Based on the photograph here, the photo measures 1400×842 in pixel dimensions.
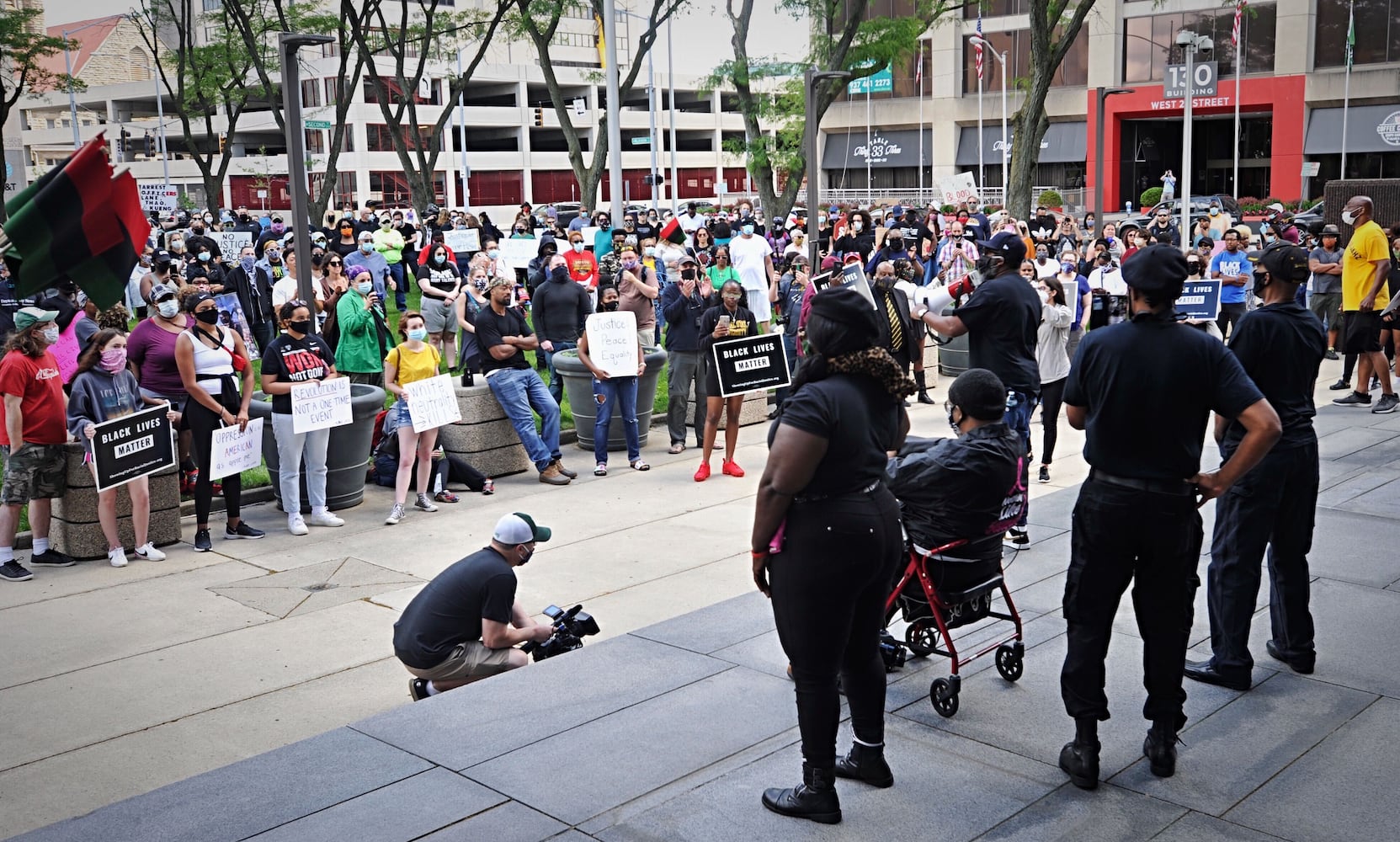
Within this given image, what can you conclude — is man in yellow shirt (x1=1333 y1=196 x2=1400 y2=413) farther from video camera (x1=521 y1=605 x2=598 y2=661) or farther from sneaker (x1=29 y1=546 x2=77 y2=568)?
sneaker (x1=29 y1=546 x2=77 y2=568)

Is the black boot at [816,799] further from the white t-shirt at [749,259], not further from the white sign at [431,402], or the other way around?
the white t-shirt at [749,259]

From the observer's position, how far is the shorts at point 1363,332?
563 inches

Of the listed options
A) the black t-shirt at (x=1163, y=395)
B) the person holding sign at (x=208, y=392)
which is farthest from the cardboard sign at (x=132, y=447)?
the black t-shirt at (x=1163, y=395)

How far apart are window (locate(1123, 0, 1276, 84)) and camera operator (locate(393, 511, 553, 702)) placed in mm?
59312

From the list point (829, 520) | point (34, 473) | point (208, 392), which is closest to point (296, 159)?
point (208, 392)

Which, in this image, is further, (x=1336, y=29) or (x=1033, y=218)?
(x=1336, y=29)

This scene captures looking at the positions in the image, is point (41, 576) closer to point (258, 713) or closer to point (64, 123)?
point (258, 713)

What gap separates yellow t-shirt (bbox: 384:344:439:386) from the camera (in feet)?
38.1

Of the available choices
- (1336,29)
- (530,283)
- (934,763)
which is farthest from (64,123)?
(934,763)

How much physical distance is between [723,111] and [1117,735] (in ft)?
319

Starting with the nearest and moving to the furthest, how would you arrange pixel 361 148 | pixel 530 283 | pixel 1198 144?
1. pixel 530 283
2. pixel 1198 144
3. pixel 361 148

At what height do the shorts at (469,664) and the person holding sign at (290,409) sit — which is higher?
the person holding sign at (290,409)

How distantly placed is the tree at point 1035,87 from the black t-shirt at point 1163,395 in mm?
27629

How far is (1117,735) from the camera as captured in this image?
5508mm
